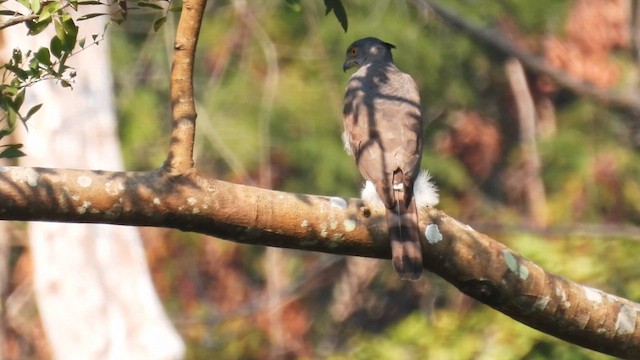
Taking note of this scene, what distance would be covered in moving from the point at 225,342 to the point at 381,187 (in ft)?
28.0

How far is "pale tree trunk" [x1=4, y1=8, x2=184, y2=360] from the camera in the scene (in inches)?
359

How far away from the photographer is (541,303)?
4.04m

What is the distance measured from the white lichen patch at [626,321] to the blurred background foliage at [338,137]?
6.07m

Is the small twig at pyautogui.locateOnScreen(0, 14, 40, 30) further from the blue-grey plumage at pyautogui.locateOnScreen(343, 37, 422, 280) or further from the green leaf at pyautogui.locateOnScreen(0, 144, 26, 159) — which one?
the blue-grey plumage at pyautogui.locateOnScreen(343, 37, 422, 280)

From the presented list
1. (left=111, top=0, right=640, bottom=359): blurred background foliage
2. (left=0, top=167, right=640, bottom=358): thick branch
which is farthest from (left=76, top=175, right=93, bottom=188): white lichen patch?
(left=111, top=0, right=640, bottom=359): blurred background foliage

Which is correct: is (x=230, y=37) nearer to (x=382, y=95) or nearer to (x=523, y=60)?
(x=523, y=60)

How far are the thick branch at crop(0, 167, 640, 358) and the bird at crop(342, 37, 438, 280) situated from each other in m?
0.15

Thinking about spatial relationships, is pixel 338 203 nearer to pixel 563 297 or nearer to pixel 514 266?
pixel 514 266

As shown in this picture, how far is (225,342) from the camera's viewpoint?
13289 mm

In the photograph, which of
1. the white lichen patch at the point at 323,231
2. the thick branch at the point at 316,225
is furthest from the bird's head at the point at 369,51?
the white lichen patch at the point at 323,231

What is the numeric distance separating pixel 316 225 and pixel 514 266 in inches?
29.1

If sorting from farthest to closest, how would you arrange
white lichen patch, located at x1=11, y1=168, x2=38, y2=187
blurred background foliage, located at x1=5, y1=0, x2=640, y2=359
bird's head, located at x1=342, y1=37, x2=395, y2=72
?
1. blurred background foliage, located at x1=5, y1=0, x2=640, y2=359
2. bird's head, located at x1=342, y1=37, x2=395, y2=72
3. white lichen patch, located at x1=11, y1=168, x2=38, y2=187

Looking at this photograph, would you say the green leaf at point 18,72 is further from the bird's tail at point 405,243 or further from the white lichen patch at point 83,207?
the bird's tail at point 405,243

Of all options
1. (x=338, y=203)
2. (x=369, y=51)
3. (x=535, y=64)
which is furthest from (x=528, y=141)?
(x=338, y=203)
